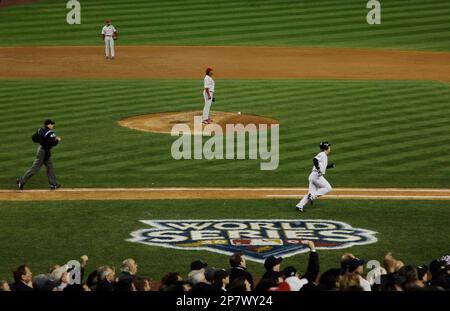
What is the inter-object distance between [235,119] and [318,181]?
11283 millimetres

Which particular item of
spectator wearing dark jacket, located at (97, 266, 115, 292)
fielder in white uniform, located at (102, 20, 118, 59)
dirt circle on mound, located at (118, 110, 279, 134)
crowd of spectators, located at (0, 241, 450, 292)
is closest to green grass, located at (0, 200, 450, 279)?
crowd of spectators, located at (0, 241, 450, 292)

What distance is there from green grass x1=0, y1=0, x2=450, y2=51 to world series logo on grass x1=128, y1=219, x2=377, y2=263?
3526 cm

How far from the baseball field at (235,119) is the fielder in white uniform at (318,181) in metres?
0.37

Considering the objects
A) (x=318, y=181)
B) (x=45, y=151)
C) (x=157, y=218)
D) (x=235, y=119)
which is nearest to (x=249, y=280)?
(x=157, y=218)

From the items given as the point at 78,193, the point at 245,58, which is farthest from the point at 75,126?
the point at 245,58

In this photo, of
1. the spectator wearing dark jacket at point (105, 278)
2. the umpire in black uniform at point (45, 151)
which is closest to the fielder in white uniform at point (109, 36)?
the umpire in black uniform at point (45, 151)

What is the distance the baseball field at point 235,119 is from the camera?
784 inches

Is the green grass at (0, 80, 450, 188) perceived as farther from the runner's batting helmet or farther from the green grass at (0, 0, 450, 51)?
the green grass at (0, 0, 450, 51)

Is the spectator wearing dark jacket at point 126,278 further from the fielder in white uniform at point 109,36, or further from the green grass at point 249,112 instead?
the fielder in white uniform at point 109,36

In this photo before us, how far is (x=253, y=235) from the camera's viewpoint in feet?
65.6

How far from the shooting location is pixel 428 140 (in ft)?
97.0

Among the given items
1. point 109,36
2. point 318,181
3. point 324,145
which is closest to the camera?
point 324,145

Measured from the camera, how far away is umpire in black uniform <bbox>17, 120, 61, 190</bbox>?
2392 centimetres

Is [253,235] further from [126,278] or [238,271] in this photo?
[126,278]
